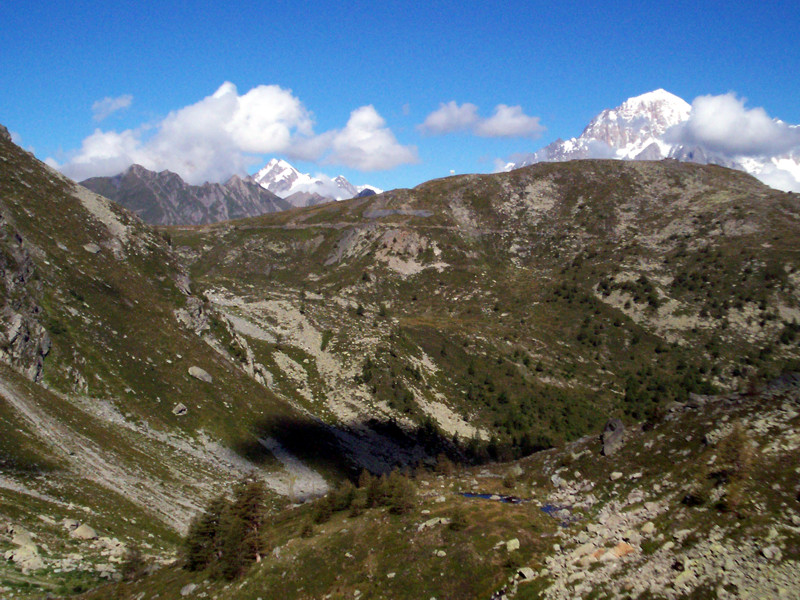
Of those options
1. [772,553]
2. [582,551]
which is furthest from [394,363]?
[772,553]

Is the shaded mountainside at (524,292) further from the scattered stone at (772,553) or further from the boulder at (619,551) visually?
the scattered stone at (772,553)

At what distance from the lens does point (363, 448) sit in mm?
63812

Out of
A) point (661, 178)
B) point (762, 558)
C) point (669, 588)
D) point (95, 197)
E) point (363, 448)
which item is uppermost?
point (661, 178)

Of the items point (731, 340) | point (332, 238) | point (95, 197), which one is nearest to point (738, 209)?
point (731, 340)

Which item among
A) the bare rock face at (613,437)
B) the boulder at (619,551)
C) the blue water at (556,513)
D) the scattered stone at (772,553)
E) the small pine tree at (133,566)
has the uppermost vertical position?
the bare rock face at (613,437)

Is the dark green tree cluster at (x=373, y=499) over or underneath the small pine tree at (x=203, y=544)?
over

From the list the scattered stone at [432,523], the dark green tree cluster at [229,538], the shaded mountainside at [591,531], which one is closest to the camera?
the shaded mountainside at [591,531]

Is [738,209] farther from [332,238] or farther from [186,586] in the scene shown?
[186,586]

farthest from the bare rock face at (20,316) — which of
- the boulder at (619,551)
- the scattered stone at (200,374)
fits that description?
the boulder at (619,551)

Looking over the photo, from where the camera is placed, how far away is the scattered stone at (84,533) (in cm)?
3138

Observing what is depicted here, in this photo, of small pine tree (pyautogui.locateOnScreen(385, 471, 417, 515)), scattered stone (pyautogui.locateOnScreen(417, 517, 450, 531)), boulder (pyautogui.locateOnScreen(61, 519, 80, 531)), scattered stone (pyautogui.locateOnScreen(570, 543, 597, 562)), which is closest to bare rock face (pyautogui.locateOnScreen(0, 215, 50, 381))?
boulder (pyautogui.locateOnScreen(61, 519, 80, 531))

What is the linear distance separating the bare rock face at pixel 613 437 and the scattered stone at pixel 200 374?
4728cm

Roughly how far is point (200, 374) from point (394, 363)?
3185cm

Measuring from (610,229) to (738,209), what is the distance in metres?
32.8
